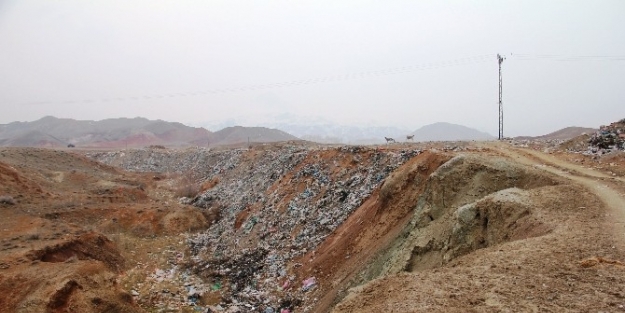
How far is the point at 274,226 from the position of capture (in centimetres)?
1800

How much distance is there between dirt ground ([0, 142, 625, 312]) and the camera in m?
5.67

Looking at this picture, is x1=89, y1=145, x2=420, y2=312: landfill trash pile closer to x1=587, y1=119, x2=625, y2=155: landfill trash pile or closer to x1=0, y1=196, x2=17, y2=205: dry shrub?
x1=587, y1=119, x2=625, y2=155: landfill trash pile

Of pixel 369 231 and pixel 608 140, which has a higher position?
pixel 608 140

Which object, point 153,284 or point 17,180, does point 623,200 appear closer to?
point 153,284

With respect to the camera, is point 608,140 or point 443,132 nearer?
point 608,140

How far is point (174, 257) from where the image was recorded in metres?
17.8

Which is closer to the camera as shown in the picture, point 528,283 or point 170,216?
point 528,283

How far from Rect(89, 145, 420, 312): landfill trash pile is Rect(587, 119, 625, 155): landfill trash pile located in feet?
21.9

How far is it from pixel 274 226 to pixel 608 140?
535 inches

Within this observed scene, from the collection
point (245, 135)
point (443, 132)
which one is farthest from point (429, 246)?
point (443, 132)

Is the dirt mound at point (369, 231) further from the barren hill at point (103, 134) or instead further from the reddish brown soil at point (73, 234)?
the barren hill at point (103, 134)

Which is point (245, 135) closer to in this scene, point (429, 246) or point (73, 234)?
point (73, 234)

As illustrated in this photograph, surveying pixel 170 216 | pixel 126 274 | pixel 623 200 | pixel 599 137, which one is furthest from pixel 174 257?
pixel 599 137

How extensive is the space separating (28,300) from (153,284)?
4697 mm
